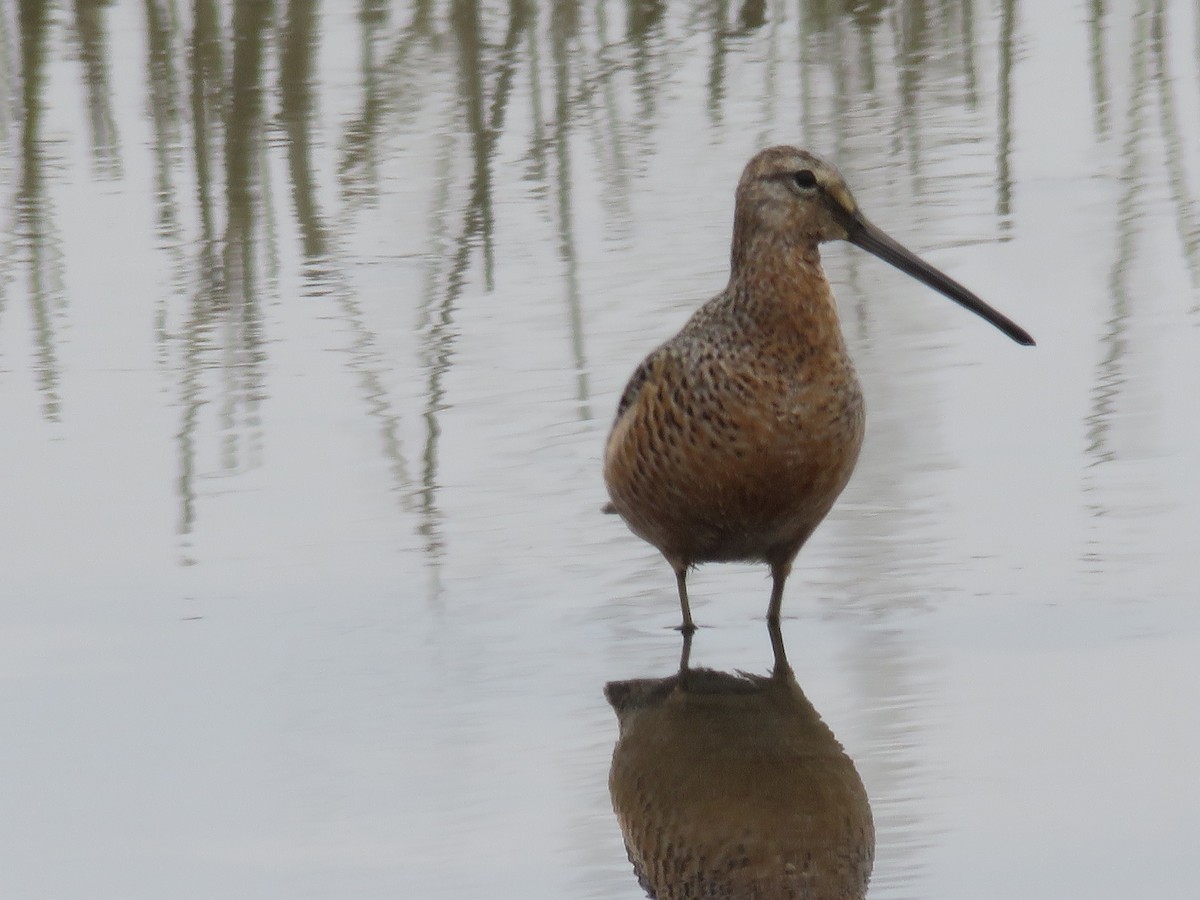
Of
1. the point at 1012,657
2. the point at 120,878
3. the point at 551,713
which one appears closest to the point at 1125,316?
the point at 1012,657

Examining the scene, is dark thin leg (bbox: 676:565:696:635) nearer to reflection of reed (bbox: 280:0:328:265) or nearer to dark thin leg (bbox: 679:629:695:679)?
dark thin leg (bbox: 679:629:695:679)

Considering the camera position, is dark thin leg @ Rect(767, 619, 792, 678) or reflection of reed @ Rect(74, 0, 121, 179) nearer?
dark thin leg @ Rect(767, 619, 792, 678)

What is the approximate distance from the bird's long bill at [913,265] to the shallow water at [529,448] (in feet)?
1.16

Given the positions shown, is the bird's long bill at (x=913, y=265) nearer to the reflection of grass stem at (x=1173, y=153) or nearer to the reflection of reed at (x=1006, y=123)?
the reflection of grass stem at (x=1173, y=153)

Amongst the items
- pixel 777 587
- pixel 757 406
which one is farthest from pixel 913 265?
pixel 777 587

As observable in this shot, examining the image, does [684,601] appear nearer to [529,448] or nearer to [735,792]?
[735,792]

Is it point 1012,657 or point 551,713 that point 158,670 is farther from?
point 1012,657

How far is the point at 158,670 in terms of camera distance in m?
4.29

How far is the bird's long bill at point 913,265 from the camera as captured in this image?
185 inches

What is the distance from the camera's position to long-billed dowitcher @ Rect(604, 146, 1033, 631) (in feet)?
14.2

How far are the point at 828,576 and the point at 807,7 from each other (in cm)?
539

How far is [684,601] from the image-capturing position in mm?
4488

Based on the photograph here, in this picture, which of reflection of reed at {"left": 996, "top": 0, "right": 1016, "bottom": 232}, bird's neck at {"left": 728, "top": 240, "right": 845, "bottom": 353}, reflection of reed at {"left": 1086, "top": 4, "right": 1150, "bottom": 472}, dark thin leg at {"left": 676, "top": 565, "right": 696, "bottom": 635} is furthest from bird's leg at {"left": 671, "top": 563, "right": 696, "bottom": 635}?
reflection of reed at {"left": 996, "top": 0, "right": 1016, "bottom": 232}

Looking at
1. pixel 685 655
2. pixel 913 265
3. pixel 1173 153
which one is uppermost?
pixel 913 265
